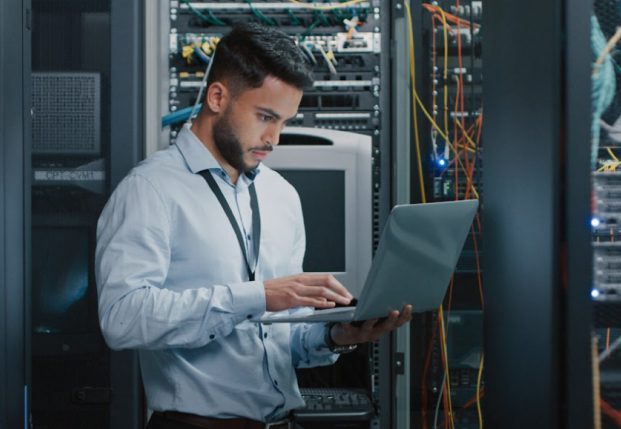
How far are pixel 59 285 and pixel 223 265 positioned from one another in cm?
89

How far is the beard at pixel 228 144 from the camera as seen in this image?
5.23 ft

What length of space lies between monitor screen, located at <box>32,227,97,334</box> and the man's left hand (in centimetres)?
98

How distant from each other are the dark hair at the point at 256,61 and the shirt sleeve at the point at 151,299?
370 mm

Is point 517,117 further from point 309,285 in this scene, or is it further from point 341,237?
point 341,237

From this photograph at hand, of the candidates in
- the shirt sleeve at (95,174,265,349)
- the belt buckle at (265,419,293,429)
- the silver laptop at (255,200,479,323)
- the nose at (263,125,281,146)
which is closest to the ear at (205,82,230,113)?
the nose at (263,125,281,146)

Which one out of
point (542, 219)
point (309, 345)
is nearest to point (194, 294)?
point (309, 345)

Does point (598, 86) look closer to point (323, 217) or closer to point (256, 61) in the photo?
point (256, 61)

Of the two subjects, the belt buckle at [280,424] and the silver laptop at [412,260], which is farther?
the belt buckle at [280,424]

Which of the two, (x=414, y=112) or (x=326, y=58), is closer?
(x=414, y=112)

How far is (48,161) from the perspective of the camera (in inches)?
86.5

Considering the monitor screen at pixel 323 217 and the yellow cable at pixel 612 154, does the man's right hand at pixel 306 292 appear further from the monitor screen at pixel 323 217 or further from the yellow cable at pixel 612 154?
the monitor screen at pixel 323 217

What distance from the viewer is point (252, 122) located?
159 centimetres

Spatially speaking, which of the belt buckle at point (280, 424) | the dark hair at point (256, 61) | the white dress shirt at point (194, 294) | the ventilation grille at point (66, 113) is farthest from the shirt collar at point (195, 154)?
the ventilation grille at point (66, 113)

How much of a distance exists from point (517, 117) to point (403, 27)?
55.3 inches
